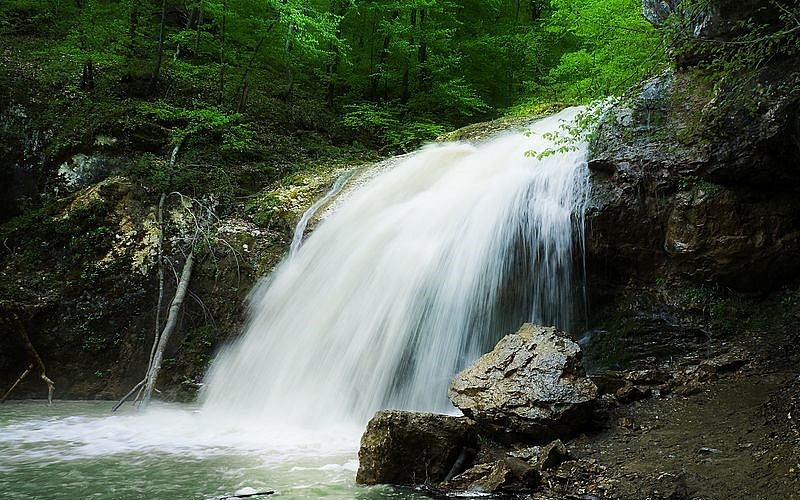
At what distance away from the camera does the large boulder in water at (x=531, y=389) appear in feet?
14.3

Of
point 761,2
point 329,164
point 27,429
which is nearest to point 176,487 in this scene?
point 27,429

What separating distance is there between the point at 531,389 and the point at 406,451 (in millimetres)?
1212

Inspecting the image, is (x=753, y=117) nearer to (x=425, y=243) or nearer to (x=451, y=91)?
(x=425, y=243)

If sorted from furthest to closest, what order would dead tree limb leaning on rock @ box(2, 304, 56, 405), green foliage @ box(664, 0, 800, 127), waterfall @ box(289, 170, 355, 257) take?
waterfall @ box(289, 170, 355, 257)
dead tree limb leaning on rock @ box(2, 304, 56, 405)
green foliage @ box(664, 0, 800, 127)

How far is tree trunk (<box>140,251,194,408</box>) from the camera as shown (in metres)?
7.12

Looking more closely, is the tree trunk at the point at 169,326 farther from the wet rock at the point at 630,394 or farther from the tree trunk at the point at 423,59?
the tree trunk at the point at 423,59

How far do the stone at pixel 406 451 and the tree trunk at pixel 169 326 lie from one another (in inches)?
168

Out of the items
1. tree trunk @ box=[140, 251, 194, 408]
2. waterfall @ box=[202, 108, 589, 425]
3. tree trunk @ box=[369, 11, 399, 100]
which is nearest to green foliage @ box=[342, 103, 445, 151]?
tree trunk @ box=[369, 11, 399, 100]

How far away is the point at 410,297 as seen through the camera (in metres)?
6.86

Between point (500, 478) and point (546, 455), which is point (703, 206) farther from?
point (500, 478)

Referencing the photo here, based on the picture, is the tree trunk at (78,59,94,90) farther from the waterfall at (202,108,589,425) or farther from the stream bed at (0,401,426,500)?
the stream bed at (0,401,426,500)

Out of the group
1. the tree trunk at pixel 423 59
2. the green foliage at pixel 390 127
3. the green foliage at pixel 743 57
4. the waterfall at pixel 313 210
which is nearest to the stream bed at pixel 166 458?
the waterfall at pixel 313 210

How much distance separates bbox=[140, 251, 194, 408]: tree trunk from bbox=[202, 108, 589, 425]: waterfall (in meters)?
0.74

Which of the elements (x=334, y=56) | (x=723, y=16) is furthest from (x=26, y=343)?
(x=334, y=56)
